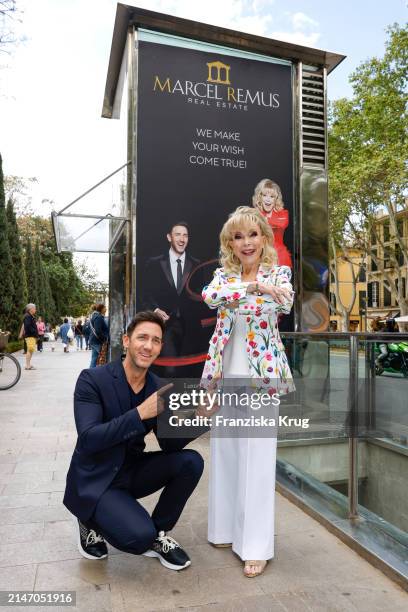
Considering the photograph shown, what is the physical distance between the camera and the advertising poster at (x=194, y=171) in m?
6.07

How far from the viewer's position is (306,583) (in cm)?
273

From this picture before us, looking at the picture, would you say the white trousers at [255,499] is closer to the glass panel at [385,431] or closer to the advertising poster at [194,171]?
the glass panel at [385,431]

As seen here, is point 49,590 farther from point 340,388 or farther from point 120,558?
point 340,388

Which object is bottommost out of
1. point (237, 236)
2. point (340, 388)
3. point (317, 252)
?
point (340, 388)

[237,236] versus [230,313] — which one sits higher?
[237,236]

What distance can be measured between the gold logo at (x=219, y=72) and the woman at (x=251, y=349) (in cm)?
394

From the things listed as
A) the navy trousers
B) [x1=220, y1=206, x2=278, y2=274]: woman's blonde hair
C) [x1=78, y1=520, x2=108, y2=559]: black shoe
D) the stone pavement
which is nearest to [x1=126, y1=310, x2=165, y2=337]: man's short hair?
[x1=220, y1=206, x2=278, y2=274]: woman's blonde hair

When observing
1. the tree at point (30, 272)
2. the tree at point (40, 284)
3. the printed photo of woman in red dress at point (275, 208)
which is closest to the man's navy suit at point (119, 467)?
the printed photo of woman in red dress at point (275, 208)

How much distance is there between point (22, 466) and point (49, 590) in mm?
2444

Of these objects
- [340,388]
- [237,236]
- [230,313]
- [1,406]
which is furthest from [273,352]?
[1,406]

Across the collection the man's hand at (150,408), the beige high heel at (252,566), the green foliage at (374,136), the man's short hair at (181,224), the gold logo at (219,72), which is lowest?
the beige high heel at (252,566)

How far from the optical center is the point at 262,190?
21.2ft

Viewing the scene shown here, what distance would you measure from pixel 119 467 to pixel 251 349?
0.92m

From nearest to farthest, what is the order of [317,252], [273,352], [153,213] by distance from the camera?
[273,352]
[153,213]
[317,252]
